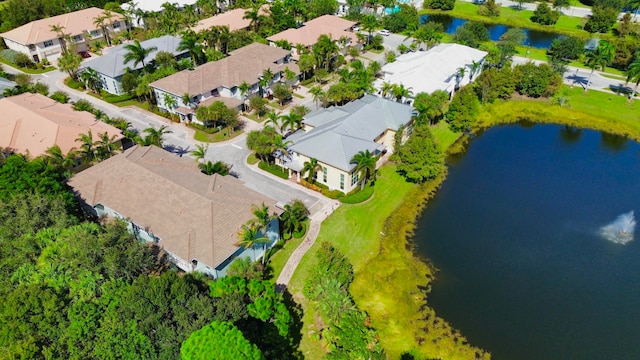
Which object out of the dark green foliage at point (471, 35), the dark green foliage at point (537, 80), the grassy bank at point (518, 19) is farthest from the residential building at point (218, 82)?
the grassy bank at point (518, 19)

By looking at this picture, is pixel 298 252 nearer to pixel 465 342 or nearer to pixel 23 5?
pixel 465 342

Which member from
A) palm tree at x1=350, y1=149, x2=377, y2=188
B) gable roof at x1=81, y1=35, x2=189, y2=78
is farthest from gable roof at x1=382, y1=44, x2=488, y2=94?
gable roof at x1=81, y1=35, x2=189, y2=78

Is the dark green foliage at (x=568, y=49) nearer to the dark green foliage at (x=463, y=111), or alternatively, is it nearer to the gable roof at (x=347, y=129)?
the dark green foliage at (x=463, y=111)

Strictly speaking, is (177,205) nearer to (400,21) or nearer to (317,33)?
(317,33)

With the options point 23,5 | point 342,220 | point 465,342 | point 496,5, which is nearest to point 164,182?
point 342,220

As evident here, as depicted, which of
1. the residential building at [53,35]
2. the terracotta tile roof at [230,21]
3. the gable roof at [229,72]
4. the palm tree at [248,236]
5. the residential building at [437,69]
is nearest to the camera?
the palm tree at [248,236]

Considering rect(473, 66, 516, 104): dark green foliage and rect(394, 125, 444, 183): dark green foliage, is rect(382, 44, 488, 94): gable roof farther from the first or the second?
rect(394, 125, 444, 183): dark green foliage

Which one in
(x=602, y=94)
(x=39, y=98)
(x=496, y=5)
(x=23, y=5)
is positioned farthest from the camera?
(x=496, y=5)
